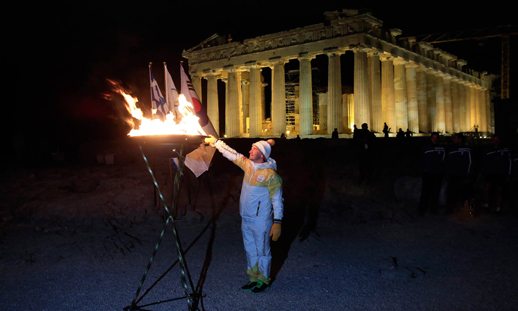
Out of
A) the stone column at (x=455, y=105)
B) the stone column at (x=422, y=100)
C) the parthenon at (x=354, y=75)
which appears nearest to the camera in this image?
the parthenon at (x=354, y=75)

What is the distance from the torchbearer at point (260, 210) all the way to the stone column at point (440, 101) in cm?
3974

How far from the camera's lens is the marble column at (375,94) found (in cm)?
3266

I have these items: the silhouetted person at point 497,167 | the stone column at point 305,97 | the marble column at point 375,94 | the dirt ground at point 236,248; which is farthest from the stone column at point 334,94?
the silhouetted person at point 497,167

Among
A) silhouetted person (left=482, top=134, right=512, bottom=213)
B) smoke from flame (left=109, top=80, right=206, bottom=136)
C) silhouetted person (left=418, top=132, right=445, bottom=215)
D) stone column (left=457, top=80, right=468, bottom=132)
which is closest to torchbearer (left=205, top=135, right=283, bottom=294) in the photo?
smoke from flame (left=109, top=80, right=206, bottom=136)

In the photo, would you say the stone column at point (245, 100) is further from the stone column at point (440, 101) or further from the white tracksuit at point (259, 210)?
the white tracksuit at point (259, 210)

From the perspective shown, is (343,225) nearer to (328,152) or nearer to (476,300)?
(476,300)

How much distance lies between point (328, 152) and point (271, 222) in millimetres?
17457

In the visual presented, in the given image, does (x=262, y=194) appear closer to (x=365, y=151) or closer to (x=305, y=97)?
(x=365, y=151)

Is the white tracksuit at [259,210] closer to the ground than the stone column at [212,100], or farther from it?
closer to the ground

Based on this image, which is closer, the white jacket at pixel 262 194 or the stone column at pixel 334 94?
the white jacket at pixel 262 194

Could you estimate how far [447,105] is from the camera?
42594 millimetres

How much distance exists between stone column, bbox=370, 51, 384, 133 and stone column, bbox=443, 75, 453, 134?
14.0 m

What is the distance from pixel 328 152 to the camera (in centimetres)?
2272

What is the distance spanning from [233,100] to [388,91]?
15643 millimetres
